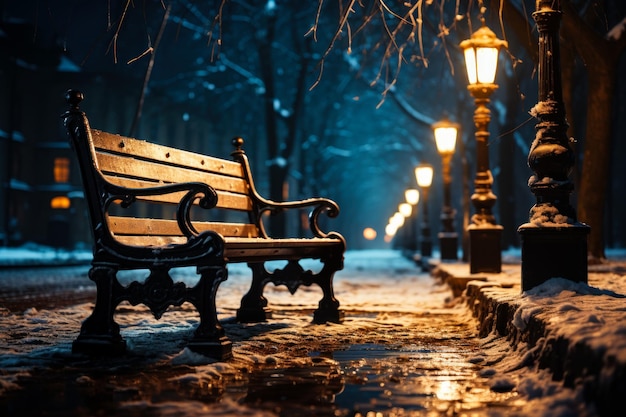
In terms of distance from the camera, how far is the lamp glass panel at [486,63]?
33.9ft

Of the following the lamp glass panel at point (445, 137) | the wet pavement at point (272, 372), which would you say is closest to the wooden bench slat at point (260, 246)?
the wet pavement at point (272, 372)

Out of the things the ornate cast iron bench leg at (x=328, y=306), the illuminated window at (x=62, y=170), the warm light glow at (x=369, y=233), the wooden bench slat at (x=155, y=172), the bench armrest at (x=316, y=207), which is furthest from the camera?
the warm light glow at (x=369, y=233)

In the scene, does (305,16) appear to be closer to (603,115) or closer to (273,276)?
(603,115)

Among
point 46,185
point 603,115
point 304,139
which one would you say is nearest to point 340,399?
point 603,115

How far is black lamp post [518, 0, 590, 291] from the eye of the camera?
18.9 ft

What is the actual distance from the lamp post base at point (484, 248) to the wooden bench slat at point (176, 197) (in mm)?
3902

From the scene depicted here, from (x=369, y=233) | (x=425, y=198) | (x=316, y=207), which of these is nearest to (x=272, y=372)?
(x=316, y=207)

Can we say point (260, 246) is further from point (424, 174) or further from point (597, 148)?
point (424, 174)

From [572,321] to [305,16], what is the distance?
897 inches

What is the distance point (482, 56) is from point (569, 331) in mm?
7175

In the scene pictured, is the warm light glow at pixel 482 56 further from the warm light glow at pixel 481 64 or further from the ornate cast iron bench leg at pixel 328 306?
the ornate cast iron bench leg at pixel 328 306

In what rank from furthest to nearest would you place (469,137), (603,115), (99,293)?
(469,137) < (603,115) < (99,293)

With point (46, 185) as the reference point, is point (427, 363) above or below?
below

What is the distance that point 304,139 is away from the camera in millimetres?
38562
